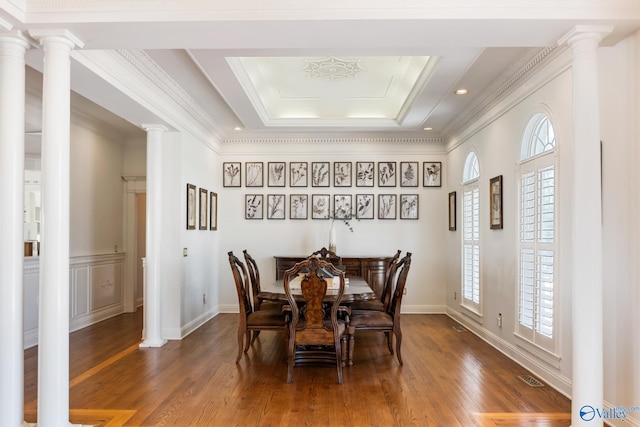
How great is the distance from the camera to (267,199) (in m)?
6.82

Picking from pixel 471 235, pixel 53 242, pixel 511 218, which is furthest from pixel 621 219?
pixel 53 242

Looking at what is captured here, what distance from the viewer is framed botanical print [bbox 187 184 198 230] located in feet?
17.4

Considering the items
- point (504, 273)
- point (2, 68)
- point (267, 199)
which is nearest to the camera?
point (2, 68)

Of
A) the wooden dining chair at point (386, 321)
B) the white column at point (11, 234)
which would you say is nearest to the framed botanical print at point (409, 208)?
the wooden dining chair at point (386, 321)

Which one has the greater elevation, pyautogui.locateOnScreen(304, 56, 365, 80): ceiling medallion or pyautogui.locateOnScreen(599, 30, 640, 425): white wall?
pyautogui.locateOnScreen(304, 56, 365, 80): ceiling medallion

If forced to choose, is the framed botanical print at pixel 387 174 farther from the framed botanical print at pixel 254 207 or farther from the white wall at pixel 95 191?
the white wall at pixel 95 191

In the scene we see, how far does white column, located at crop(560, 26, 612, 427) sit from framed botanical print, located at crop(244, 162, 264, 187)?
16.2ft

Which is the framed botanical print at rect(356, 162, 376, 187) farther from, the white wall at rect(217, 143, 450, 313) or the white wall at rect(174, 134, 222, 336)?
the white wall at rect(174, 134, 222, 336)

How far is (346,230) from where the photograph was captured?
22.2 ft

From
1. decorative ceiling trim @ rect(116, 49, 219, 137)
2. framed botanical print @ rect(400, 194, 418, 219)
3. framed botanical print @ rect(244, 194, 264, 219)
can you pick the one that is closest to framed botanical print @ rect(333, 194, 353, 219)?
framed botanical print @ rect(400, 194, 418, 219)

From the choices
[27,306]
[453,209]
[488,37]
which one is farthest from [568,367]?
[27,306]

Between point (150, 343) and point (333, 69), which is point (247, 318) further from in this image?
point (333, 69)

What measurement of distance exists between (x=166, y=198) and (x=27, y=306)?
6.29 feet

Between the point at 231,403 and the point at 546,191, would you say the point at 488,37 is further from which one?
the point at 231,403
